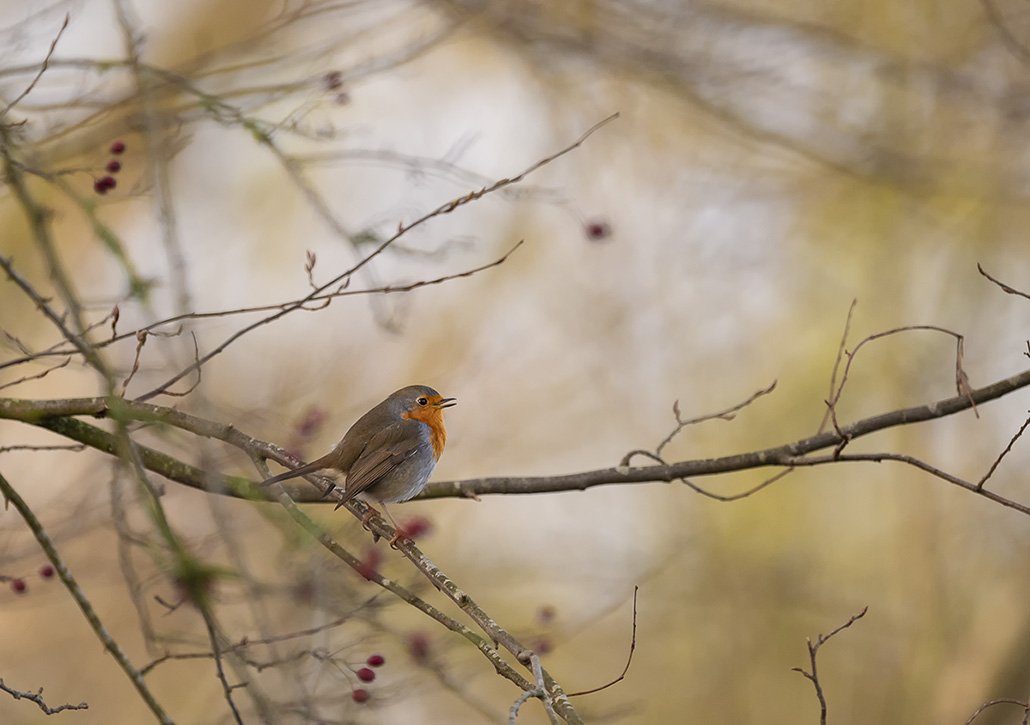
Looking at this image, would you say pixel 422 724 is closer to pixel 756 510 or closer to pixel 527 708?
pixel 527 708

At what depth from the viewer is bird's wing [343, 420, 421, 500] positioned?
3.93 meters

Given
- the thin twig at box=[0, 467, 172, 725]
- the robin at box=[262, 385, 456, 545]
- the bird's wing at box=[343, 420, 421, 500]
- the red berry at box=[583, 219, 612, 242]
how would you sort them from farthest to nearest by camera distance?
the red berry at box=[583, 219, 612, 242] < the robin at box=[262, 385, 456, 545] < the bird's wing at box=[343, 420, 421, 500] < the thin twig at box=[0, 467, 172, 725]

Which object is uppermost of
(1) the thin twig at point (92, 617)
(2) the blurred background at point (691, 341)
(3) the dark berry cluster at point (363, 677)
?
(2) the blurred background at point (691, 341)

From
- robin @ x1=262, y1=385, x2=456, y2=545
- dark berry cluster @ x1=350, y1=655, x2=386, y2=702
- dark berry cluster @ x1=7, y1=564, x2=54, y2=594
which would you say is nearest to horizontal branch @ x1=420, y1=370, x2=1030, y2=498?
robin @ x1=262, y1=385, x2=456, y2=545

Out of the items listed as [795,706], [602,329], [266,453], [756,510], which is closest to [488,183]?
[266,453]

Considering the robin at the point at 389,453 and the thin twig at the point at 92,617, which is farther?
the robin at the point at 389,453

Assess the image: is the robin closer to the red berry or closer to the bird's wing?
the bird's wing

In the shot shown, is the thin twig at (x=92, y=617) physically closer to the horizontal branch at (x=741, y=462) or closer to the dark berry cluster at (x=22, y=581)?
the dark berry cluster at (x=22, y=581)

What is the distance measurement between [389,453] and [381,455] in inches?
1.9

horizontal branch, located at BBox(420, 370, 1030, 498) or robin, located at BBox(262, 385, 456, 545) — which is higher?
robin, located at BBox(262, 385, 456, 545)

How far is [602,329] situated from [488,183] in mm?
6396

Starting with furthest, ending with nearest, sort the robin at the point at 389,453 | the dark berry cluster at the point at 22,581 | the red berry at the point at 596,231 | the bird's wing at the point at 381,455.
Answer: the red berry at the point at 596,231 < the robin at the point at 389,453 < the bird's wing at the point at 381,455 < the dark berry cluster at the point at 22,581

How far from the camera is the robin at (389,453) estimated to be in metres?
4.04

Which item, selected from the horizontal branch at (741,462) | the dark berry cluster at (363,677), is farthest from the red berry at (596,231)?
the dark berry cluster at (363,677)
